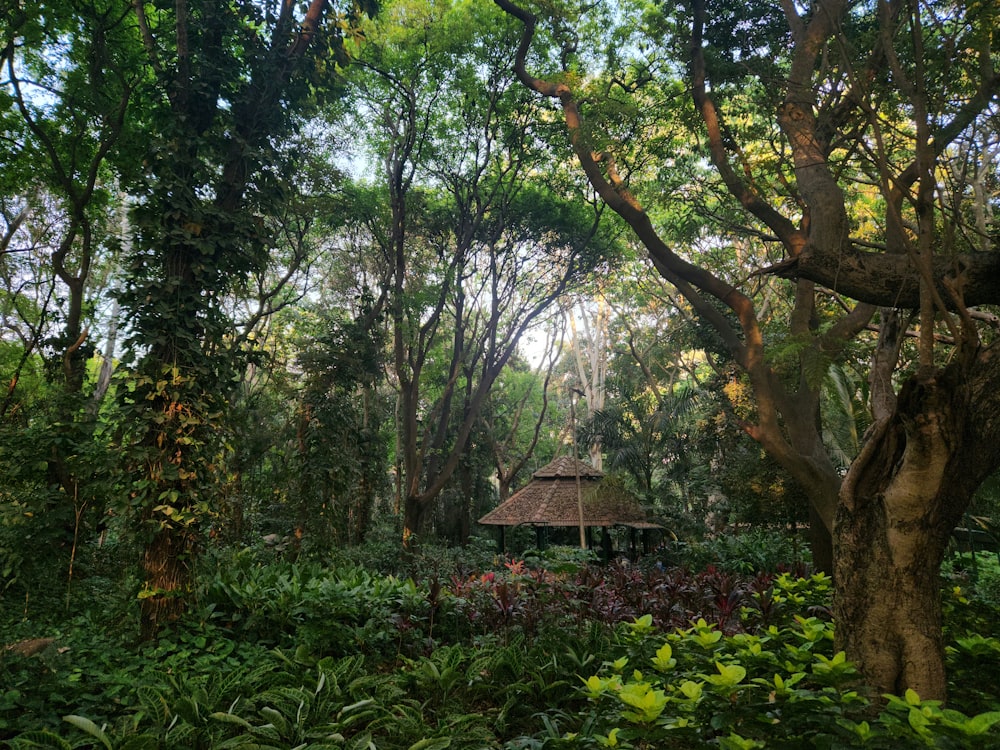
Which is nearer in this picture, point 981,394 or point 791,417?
point 981,394

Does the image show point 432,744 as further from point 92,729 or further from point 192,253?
point 192,253

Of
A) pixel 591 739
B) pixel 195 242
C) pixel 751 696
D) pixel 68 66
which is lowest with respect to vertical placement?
pixel 591 739

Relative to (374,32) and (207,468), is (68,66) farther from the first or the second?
(207,468)

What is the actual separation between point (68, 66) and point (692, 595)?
9.78 metres

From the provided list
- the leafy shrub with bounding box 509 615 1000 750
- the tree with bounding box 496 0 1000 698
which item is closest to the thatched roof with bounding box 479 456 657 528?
the tree with bounding box 496 0 1000 698

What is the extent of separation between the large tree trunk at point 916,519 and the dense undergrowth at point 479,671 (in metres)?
0.19

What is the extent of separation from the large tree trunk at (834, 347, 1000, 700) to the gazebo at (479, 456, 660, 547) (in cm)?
899

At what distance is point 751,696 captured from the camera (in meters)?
2.24

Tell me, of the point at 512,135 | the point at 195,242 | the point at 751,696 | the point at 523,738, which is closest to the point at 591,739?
the point at 751,696

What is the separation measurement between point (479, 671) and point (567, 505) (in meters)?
9.23

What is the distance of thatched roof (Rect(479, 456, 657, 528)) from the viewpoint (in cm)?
1232

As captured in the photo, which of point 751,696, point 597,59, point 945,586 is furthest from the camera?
point 597,59

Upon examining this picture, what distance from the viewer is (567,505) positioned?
12867 mm

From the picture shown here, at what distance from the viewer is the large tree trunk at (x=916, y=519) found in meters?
2.54
